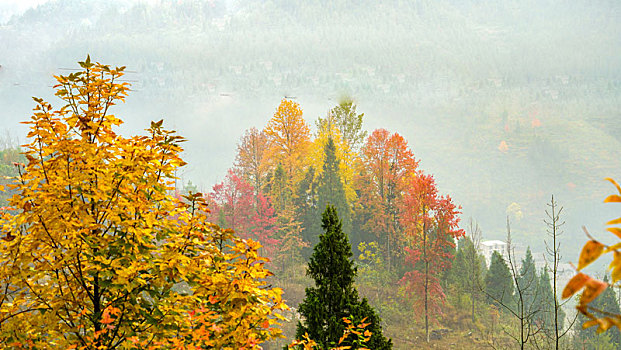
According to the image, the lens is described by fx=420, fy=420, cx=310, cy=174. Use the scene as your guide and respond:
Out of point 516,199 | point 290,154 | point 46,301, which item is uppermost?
point 516,199

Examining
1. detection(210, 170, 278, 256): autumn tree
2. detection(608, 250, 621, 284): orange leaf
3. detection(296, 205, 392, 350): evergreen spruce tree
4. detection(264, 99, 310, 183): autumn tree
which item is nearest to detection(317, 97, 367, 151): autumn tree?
detection(264, 99, 310, 183): autumn tree

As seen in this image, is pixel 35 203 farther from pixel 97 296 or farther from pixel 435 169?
pixel 435 169

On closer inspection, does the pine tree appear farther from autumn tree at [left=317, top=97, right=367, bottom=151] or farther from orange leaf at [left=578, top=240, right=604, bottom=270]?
orange leaf at [left=578, top=240, right=604, bottom=270]

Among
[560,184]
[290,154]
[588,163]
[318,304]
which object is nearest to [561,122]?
[588,163]

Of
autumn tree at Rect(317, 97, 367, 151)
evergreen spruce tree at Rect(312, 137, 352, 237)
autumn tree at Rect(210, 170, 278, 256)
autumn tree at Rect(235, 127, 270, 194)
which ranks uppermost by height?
autumn tree at Rect(317, 97, 367, 151)

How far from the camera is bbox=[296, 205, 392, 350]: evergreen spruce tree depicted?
7.24m

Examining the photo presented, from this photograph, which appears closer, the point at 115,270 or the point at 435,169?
the point at 115,270

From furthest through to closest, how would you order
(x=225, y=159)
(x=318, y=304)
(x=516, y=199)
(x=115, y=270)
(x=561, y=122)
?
(x=561, y=122)
(x=516, y=199)
(x=225, y=159)
(x=318, y=304)
(x=115, y=270)

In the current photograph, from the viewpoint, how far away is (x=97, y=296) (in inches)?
179

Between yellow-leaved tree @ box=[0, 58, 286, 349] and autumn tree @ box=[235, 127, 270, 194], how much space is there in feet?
100

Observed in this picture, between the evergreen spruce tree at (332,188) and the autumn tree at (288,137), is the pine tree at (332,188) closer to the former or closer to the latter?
the evergreen spruce tree at (332,188)

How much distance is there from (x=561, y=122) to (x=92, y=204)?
21089cm

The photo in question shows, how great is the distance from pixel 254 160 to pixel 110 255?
108 ft

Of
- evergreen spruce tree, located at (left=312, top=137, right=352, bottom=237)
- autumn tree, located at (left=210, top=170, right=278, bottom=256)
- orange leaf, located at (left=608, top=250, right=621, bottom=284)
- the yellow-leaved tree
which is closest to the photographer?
orange leaf, located at (left=608, top=250, right=621, bottom=284)
